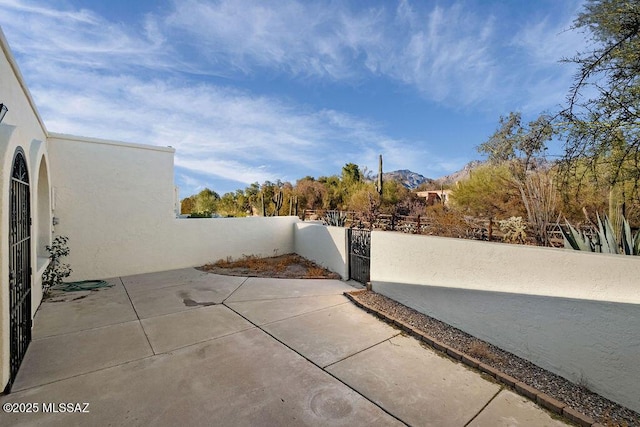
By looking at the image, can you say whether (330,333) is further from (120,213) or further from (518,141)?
(120,213)

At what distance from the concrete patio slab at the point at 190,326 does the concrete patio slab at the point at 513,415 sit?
3.01 m

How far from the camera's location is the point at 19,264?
3.13 m

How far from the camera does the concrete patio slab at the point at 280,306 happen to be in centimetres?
448

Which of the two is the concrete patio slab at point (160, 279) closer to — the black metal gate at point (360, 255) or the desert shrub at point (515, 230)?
the black metal gate at point (360, 255)

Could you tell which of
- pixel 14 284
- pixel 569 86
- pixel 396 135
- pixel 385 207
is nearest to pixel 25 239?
pixel 14 284

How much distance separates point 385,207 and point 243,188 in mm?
16036

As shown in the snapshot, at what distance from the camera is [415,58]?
32.7ft

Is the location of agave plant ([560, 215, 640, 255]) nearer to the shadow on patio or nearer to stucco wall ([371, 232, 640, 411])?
stucco wall ([371, 232, 640, 411])

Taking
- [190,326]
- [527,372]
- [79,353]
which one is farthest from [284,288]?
[527,372]

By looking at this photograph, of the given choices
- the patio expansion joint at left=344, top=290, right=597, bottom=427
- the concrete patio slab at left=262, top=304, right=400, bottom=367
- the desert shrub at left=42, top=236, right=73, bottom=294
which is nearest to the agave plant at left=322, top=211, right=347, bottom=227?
the concrete patio slab at left=262, top=304, right=400, bottom=367

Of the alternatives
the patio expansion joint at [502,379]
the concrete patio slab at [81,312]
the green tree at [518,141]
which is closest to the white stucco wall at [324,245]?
the patio expansion joint at [502,379]

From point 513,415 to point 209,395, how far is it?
2653mm

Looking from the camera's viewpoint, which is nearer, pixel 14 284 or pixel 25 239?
pixel 14 284

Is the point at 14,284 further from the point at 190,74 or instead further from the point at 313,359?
the point at 190,74
